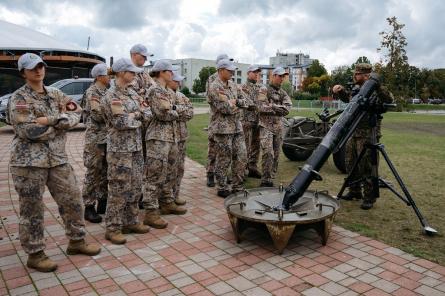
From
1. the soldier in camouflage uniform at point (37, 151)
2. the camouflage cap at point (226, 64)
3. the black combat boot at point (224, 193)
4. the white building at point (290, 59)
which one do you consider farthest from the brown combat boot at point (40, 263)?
the white building at point (290, 59)

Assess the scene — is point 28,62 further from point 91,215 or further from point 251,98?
point 251,98

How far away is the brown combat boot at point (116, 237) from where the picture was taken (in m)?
4.44

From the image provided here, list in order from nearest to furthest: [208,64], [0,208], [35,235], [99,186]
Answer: [35,235]
[99,186]
[0,208]
[208,64]

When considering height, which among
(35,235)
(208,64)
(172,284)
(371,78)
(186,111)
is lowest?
(172,284)

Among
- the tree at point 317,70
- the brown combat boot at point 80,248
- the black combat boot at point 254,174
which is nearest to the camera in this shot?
the brown combat boot at point 80,248

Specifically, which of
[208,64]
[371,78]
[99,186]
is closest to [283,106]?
[371,78]

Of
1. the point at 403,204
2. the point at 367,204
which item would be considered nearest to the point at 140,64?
the point at 367,204

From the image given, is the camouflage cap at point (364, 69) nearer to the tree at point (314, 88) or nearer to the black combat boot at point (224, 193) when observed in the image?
the black combat boot at point (224, 193)

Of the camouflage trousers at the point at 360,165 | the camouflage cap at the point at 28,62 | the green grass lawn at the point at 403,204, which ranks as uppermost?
the camouflage cap at the point at 28,62

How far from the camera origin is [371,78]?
504 cm

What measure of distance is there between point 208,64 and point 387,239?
96.9 m

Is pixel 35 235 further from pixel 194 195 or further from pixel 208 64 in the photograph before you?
pixel 208 64

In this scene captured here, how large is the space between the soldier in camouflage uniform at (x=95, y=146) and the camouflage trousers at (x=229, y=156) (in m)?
1.77

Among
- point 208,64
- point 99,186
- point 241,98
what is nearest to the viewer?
point 99,186
